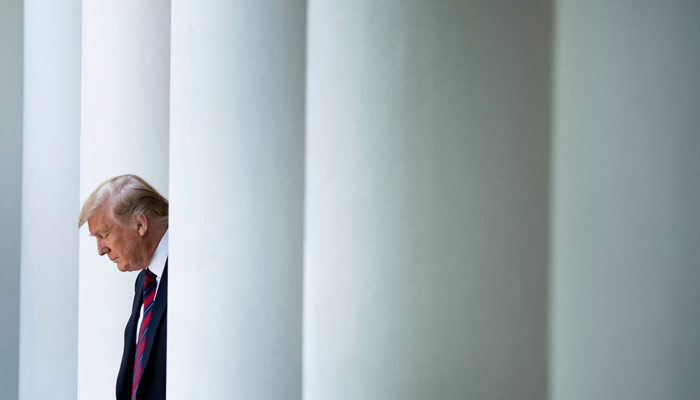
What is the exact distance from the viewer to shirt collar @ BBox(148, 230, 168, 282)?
2.51 metres

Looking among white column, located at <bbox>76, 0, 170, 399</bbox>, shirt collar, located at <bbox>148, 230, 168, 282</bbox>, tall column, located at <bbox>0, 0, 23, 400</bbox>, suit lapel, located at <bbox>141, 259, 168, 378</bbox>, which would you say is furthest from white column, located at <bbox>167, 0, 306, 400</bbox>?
tall column, located at <bbox>0, 0, 23, 400</bbox>

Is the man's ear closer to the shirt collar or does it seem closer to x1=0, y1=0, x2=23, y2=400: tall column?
the shirt collar

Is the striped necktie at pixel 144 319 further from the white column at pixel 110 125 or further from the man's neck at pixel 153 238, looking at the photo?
the white column at pixel 110 125

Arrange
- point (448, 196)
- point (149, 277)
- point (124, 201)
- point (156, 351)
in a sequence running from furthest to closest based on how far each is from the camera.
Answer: point (149, 277), point (124, 201), point (156, 351), point (448, 196)

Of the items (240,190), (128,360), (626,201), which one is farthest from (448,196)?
(128,360)

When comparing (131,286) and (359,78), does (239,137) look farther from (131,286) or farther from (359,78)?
(131,286)

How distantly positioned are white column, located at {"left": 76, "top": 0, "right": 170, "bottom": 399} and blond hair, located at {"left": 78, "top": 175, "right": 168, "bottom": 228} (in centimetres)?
56

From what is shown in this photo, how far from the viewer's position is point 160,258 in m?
2.54

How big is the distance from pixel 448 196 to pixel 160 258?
58.1 inches

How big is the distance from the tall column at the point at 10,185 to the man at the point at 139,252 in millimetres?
1779

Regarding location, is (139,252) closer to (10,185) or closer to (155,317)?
(155,317)

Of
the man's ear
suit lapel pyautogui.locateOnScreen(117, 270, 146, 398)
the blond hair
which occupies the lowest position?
suit lapel pyautogui.locateOnScreen(117, 270, 146, 398)

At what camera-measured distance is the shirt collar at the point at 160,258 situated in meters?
2.51

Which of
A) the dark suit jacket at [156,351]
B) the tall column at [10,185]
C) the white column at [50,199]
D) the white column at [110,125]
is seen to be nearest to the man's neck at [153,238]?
the dark suit jacket at [156,351]
